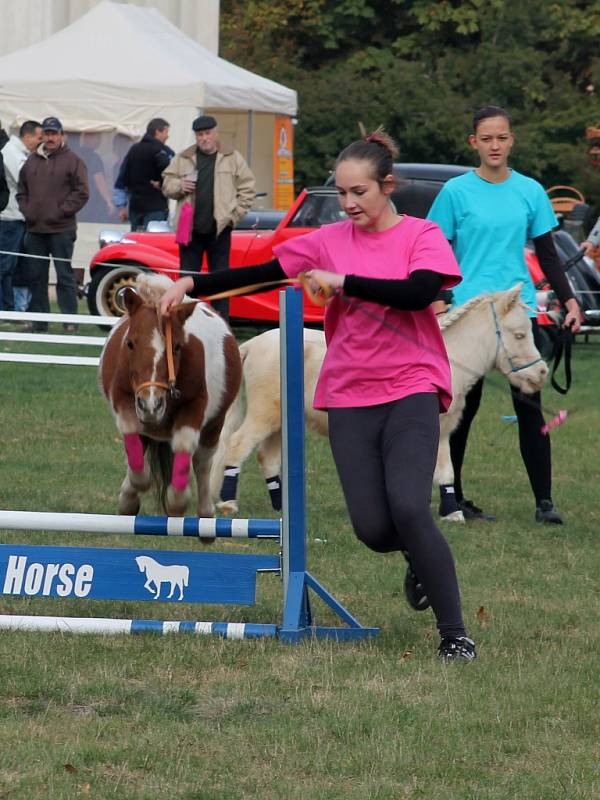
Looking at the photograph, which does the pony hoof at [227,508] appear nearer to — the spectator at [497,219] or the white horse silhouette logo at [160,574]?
the spectator at [497,219]

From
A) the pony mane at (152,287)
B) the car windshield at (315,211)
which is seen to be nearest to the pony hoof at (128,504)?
the pony mane at (152,287)

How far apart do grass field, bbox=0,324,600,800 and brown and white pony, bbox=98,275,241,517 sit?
60cm

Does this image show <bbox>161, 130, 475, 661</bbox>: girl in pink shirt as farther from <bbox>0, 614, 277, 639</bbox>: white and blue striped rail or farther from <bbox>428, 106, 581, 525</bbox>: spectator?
<bbox>428, 106, 581, 525</bbox>: spectator

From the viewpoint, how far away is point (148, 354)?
6.18 m

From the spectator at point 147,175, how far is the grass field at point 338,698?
1196 cm

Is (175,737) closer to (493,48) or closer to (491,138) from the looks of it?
(491,138)

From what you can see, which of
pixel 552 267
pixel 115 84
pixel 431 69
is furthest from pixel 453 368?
pixel 431 69

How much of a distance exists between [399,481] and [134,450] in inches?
59.6

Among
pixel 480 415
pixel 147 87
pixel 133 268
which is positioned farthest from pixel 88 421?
pixel 147 87

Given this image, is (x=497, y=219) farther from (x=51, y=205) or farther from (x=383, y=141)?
(x=51, y=205)

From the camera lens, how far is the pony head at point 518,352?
9.05m

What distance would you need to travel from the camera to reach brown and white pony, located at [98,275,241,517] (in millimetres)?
6211

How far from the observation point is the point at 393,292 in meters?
5.45

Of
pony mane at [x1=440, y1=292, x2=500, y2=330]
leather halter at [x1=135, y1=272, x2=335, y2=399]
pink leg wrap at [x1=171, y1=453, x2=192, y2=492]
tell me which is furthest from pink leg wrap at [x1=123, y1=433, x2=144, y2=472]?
pony mane at [x1=440, y1=292, x2=500, y2=330]
